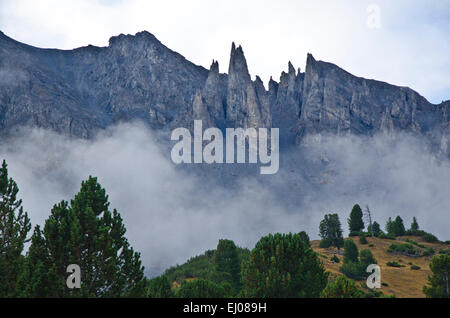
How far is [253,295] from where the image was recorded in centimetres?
3050

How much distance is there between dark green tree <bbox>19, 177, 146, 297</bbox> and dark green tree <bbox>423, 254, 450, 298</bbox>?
2876cm

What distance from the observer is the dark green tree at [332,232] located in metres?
81.1

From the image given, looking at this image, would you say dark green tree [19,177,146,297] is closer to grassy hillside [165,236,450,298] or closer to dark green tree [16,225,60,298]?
dark green tree [16,225,60,298]

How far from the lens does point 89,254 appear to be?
28.0 metres

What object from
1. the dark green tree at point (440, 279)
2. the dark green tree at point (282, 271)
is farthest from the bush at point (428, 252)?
the dark green tree at point (282, 271)

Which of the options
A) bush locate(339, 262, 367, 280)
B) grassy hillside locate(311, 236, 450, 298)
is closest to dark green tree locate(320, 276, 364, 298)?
grassy hillside locate(311, 236, 450, 298)

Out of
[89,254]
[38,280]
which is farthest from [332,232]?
[38,280]

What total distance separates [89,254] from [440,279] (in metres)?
34.1

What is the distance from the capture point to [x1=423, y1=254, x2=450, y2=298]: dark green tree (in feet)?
124

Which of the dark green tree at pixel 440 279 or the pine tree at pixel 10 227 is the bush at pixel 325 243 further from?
the pine tree at pixel 10 227

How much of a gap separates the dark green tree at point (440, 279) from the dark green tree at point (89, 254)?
28.8 m

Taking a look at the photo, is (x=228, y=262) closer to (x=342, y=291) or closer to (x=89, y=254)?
(x=342, y=291)
